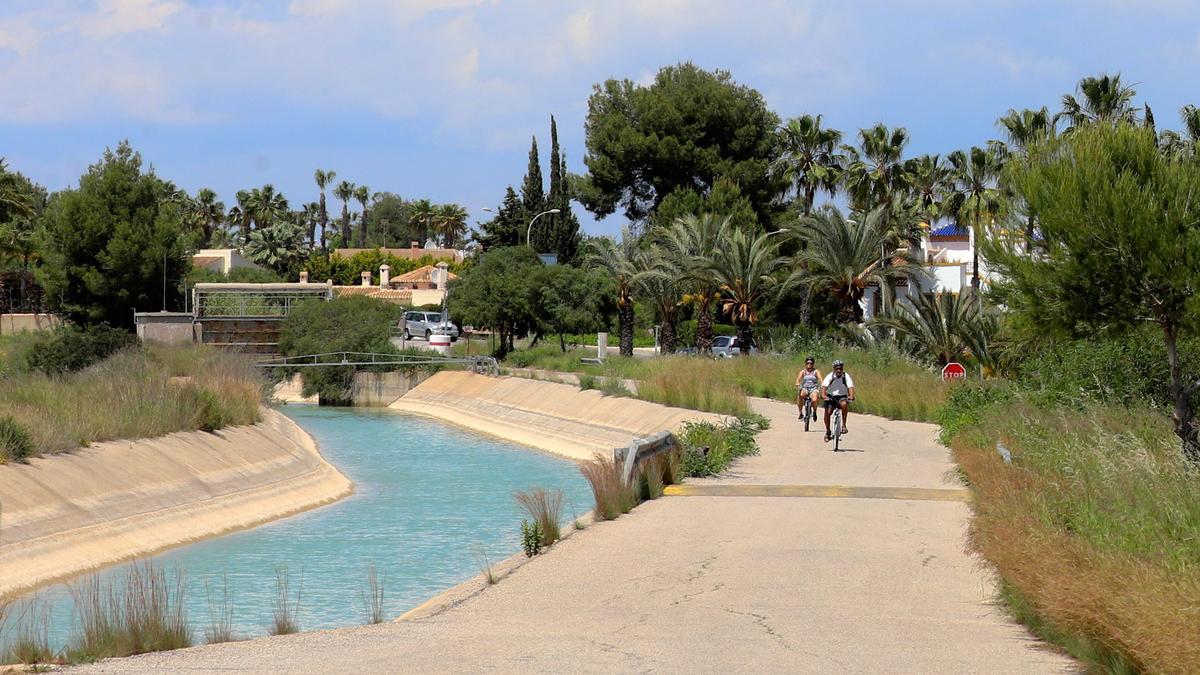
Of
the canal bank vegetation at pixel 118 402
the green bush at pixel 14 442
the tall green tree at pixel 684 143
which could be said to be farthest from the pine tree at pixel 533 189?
the green bush at pixel 14 442

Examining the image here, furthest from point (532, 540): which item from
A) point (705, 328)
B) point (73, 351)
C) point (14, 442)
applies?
point (705, 328)

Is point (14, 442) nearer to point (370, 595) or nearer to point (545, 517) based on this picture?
point (370, 595)

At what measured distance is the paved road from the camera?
31.2 ft

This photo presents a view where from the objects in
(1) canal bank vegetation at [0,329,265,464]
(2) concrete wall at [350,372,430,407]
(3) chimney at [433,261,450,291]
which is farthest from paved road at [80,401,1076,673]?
(3) chimney at [433,261,450,291]

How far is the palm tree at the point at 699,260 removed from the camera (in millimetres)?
59312

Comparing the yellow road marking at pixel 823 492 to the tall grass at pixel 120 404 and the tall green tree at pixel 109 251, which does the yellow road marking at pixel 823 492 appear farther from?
the tall green tree at pixel 109 251

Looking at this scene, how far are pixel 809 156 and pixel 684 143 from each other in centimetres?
802

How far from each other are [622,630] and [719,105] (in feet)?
239

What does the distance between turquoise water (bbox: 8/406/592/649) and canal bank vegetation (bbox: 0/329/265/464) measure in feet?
10.2

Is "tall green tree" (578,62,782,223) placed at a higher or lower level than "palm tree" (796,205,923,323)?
higher

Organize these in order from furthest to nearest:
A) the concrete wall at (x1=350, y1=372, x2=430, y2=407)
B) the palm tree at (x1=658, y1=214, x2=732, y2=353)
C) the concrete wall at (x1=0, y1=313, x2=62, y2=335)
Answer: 1. the concrete wall at (x1=0, y1=313, x2=62, y2=335)
2. the concrete wall at (x1=350, y1=372, x2=430, y2=407)
3. the palm tree at (x1=658, y1=214, x2=732, y2=353)

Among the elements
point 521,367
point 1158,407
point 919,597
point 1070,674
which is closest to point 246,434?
point 1158,407

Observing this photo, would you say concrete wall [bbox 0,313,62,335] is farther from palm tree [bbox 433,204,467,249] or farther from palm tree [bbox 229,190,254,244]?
palm tree [bbox 433,204,467,249]

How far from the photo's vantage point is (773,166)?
8156cm
